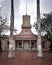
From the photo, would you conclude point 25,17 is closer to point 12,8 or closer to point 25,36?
point 25,36

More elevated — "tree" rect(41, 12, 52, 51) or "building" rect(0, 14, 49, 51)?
"tree" rect(41, 12, 52, 51)

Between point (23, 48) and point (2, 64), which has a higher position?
point (2, 64)

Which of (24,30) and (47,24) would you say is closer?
(47,24)

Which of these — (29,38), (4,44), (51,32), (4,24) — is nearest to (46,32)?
(51,32)

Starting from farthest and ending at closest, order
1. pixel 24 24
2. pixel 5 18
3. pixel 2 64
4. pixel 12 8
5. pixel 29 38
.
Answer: pixel 24 24 → pixel 29 38 → pixel 5 18 → pixel 12 8 → pixel 2 64

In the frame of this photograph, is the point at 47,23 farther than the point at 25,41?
No

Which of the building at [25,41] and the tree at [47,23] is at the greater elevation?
the tree at [47,23]

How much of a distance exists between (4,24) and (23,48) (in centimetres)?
900

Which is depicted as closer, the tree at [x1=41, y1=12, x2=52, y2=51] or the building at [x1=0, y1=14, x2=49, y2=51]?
the tree at [x1=41, y1=12, x2=52, y2=51]

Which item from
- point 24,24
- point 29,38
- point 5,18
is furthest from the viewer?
point 24,24

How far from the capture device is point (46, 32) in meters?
37.6

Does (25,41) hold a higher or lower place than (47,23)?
lower

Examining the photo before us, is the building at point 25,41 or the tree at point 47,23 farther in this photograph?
the building at point 25,41

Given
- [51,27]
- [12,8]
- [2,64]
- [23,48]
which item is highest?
[12,8]
